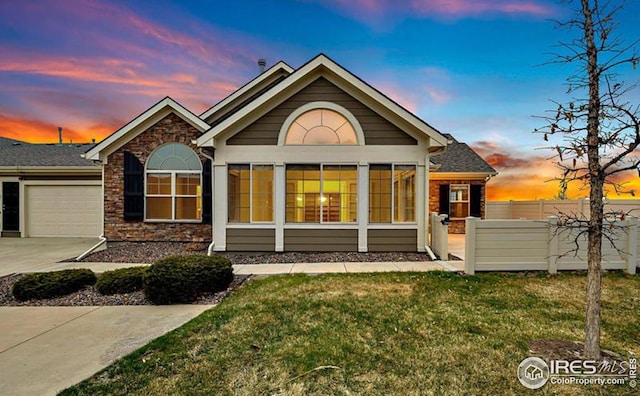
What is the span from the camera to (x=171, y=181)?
34.3 ft

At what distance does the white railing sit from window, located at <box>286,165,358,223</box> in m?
2.36

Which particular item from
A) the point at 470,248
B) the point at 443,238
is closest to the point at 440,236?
the point at 443,238

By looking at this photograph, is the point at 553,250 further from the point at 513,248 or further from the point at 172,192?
the point at 172,192

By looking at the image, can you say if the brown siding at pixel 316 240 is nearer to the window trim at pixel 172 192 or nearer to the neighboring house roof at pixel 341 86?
the window trim at pixel 172 192

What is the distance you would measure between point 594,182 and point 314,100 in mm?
7324

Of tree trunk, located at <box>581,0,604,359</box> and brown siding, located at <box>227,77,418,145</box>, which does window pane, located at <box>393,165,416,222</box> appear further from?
tree trunk, located at <box>581,0,604,359</box>

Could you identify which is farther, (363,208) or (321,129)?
(321,129)

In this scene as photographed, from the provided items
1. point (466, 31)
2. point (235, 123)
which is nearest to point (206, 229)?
point (235, 123)

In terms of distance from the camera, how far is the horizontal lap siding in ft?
23.0

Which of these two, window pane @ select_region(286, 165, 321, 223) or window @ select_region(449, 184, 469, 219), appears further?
window @ select_region(449, 184, 469, 219)

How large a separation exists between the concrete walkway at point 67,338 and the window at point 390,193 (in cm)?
571

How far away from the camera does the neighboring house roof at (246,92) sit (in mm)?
11992

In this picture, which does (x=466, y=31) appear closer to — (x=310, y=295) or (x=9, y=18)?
(x=310, y=295)

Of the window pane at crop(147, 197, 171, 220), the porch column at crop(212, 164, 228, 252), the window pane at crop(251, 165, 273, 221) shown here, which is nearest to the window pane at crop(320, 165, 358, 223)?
the window pane at crop(251, 165, 273, 221)
